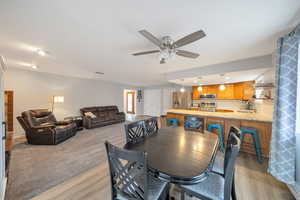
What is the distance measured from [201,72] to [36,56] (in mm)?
4675

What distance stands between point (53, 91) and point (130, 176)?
18.7ft

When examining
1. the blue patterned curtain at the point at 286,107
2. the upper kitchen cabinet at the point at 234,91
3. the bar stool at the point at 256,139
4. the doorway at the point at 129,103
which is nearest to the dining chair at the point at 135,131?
the blue patterned curtain at the point at 286,107

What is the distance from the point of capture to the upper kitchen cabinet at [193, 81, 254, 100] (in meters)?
4.73

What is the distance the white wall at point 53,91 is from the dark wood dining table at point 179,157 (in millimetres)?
5163

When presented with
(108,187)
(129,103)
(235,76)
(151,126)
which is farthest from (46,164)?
(129,103)

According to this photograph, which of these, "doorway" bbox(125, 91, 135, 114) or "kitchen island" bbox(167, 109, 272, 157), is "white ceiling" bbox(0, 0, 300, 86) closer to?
"kitchen island" bbox(167, 109, 272, 157)

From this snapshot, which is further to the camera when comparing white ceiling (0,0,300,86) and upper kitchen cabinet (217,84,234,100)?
upper kitchen cabinet (217,84,234,100)

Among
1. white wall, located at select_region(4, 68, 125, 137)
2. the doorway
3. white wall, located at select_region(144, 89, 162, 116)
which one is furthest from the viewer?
the doorway

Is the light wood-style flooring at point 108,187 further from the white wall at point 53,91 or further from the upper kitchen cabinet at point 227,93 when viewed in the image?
the white wall at point 53,91

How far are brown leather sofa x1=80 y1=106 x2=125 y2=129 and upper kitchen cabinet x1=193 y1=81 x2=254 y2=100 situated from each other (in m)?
4.86

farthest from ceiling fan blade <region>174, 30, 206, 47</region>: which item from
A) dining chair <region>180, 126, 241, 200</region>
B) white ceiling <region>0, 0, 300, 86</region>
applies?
dining chair <region>180, 126, 241, 200</region>

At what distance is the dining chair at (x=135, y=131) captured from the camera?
70.8 inches

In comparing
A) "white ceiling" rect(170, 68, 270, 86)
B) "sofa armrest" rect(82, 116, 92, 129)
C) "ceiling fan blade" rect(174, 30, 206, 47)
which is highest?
"ceiling fan blade" rect(174, 30, 206, 47)

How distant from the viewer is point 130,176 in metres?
1.03
